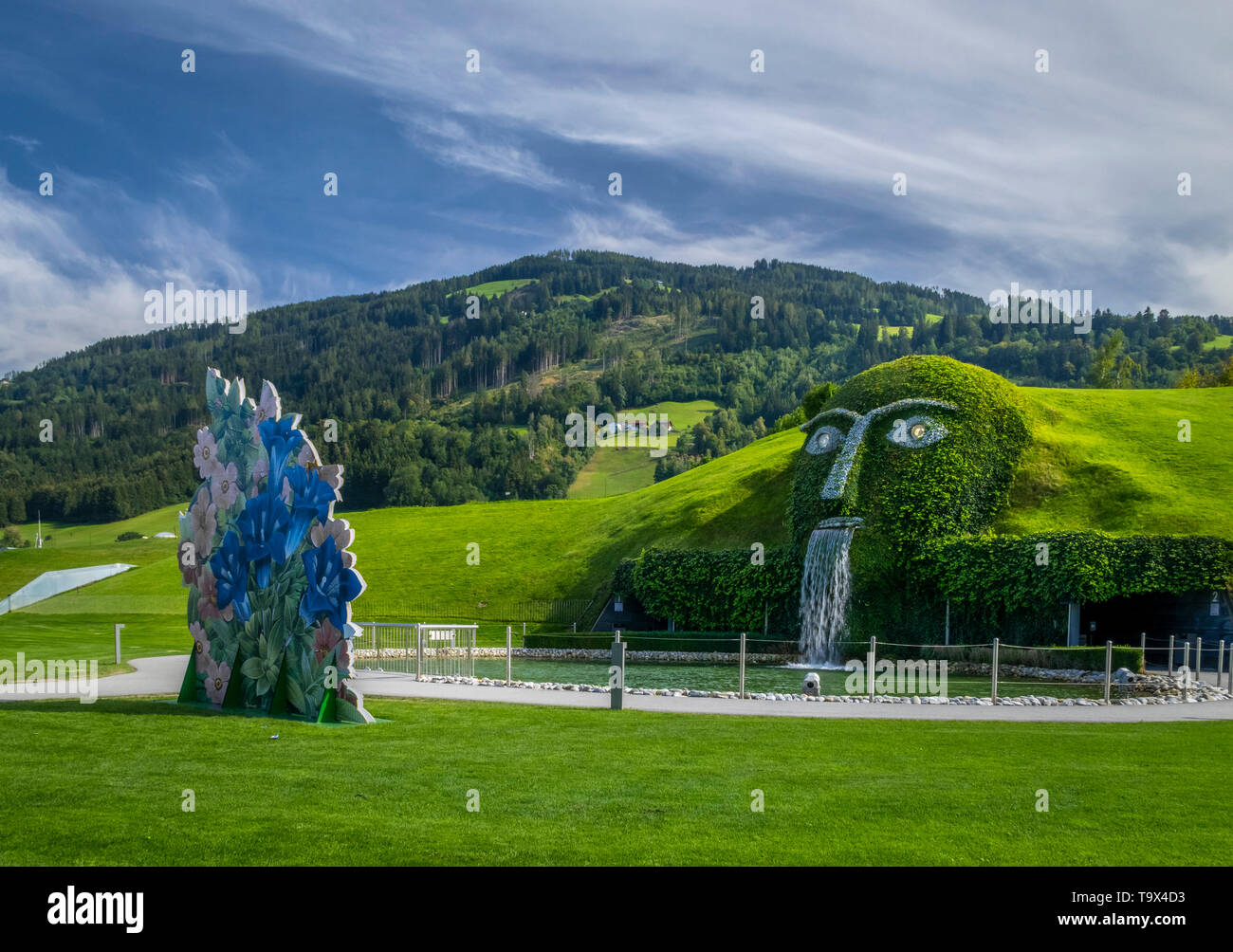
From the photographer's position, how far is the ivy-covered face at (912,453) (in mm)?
37406

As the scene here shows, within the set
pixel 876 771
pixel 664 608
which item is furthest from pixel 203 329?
pixel 876 771

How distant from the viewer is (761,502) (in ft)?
164

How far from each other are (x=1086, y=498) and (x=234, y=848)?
3867 cm

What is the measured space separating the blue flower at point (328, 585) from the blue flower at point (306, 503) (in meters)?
0.45

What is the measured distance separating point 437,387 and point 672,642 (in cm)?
14546

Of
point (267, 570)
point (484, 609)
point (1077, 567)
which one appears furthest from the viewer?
point (484, 609)

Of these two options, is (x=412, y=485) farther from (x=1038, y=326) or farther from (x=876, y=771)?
(x=1038, y=326)

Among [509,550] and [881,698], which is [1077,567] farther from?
[509,550]

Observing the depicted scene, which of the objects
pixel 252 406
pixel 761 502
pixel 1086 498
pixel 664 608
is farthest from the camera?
pixel 761 502

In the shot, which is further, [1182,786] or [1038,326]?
[1038,326]

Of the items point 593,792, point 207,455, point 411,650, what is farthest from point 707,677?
point 593,792

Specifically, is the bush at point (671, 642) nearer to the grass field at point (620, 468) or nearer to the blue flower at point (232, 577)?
the blue flower at point (232, 577)

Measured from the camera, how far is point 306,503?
642 inches
